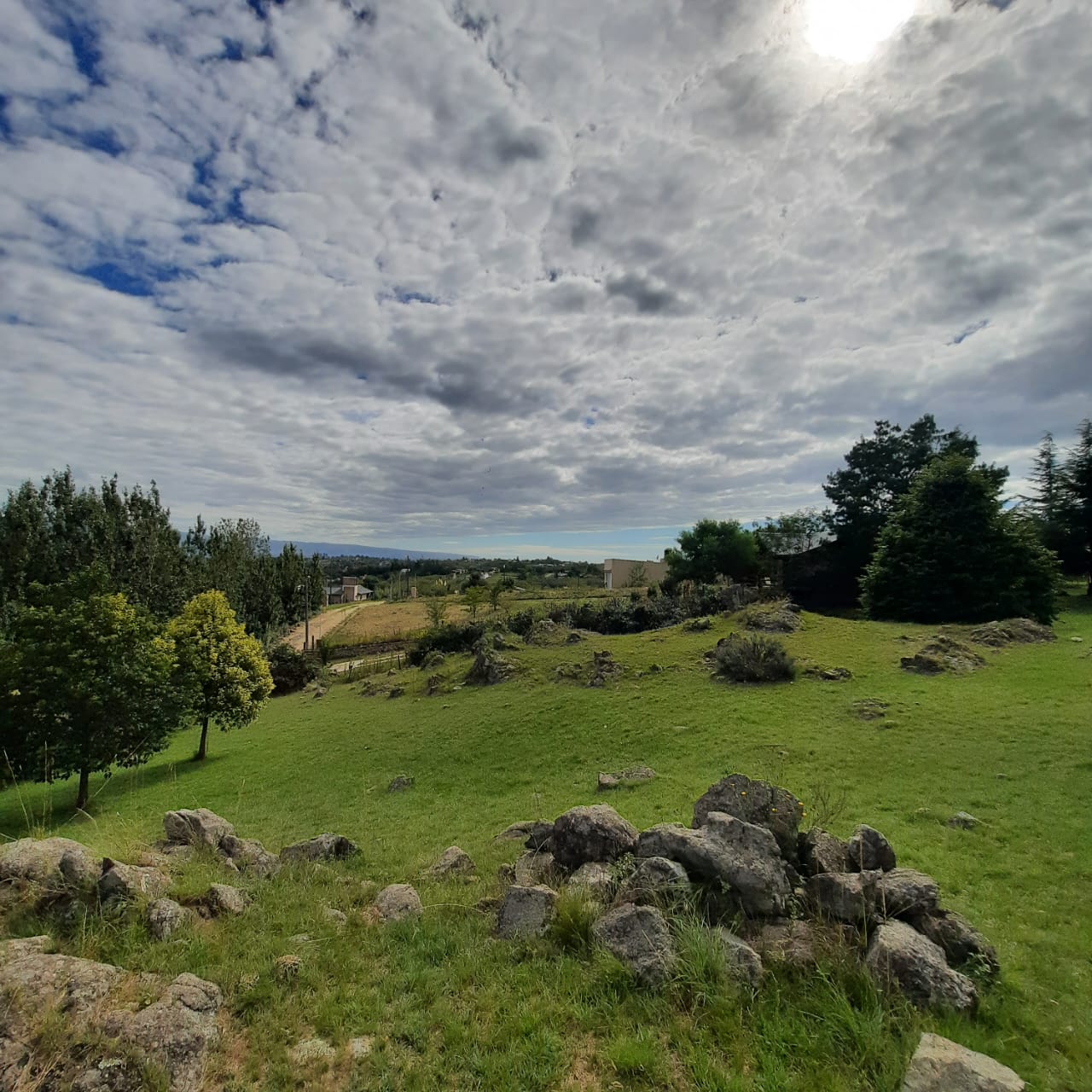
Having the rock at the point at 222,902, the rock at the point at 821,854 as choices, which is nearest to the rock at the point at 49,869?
the rock at the point at 222,902

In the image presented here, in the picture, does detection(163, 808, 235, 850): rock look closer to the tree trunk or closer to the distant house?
the tree trunk

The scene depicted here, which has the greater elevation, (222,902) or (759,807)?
(759,807)

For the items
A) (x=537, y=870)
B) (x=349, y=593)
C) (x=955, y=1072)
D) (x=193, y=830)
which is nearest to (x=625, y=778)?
(x=537, y=870)

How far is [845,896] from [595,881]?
2406 millimetres

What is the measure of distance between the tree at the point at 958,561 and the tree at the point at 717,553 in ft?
57.0

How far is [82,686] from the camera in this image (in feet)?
42.8

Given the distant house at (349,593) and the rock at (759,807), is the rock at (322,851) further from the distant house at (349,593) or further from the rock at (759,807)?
the distant house at (349,593)

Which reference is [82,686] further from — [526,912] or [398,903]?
[526,912]

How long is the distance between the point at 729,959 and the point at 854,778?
303 inches

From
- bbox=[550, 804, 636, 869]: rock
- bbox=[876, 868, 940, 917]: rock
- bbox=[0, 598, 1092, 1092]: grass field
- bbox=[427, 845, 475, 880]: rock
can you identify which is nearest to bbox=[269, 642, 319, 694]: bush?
bbox=[0, 598, 1092, 1092]: grass field

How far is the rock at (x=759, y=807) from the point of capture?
6.09 m

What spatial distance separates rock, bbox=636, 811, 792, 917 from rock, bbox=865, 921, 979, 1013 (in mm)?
971

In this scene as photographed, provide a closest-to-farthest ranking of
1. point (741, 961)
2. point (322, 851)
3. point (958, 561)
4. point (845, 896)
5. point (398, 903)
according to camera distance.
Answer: point (741, 961) < point (845, 896) < point (398, 903) < point (322, 851) < point (958, 561)

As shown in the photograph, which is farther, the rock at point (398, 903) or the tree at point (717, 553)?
the tree at point (717, 553)
